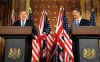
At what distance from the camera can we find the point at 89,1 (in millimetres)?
8750

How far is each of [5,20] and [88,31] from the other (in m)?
5.42

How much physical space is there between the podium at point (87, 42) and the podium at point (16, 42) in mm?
1258

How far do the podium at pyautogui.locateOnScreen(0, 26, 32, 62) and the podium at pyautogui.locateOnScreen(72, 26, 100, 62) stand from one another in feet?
4.13

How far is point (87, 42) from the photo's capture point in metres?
4.33

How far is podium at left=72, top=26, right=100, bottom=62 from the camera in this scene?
164 inches

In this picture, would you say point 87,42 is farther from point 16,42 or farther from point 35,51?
point 16,42

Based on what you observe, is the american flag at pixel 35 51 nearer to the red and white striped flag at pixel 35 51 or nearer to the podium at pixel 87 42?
the red and white striped flag at pixel 35 51

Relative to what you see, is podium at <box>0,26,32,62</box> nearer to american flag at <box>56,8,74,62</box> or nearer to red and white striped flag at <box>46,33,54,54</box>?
red and white striped flag at <box>46,33,54,54</box>

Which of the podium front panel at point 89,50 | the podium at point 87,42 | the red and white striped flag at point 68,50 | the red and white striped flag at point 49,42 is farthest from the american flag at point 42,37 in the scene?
the podium front panel at point 89,50

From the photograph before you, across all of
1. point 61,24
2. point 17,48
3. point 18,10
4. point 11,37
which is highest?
point 18,10

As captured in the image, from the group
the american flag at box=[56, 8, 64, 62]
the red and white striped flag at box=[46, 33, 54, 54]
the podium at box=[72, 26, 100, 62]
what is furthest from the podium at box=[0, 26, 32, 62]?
the podium at box=[72, 26, 100, 62]

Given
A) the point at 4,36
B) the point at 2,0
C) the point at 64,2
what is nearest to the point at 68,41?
the point at 4,36

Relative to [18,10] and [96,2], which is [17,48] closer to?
[18,10]

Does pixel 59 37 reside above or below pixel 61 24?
below
